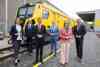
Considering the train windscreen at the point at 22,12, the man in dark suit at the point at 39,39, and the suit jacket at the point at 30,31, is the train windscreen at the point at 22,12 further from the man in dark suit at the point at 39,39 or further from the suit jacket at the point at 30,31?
the man in dark suit at the point at 39,39

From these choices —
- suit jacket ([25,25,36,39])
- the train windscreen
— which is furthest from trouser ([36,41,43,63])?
the train windscreen

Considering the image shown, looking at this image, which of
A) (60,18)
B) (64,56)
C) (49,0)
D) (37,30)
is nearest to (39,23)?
(37,30)

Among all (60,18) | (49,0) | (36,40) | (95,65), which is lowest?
(95,65)

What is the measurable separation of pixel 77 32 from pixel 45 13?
3.20 meters

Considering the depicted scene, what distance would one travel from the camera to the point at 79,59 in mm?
13664

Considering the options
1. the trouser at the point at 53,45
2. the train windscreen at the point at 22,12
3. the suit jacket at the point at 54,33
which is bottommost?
the trouser at the point at 53,45

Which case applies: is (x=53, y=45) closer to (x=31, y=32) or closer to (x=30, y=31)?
(x=30, y=31)

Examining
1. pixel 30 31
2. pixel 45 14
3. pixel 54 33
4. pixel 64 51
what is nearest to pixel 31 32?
pixel 30 31

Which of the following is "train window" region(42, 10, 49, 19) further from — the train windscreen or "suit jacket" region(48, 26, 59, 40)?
the train windscreen

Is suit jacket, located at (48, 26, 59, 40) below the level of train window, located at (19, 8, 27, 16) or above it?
below

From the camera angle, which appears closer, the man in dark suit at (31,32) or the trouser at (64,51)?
the trouser at (64,51)

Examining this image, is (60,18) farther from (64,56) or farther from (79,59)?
(64,56)

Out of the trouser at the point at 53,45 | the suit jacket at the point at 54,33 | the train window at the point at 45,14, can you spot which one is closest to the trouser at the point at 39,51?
the suit jacket at the point at 54,33

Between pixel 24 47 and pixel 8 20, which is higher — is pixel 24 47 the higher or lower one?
the lower one
